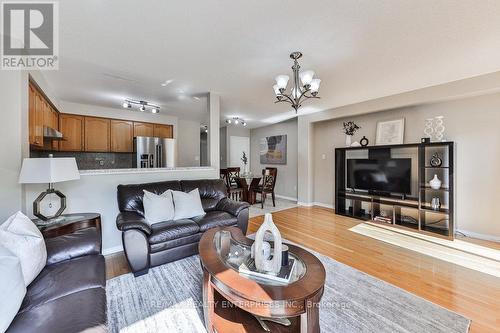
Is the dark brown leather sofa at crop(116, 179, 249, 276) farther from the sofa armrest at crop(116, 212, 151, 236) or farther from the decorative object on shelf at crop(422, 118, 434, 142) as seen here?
the decorative object on shelf at crop(422, 118, 434, 142)

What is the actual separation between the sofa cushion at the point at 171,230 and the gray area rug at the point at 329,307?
15.0 inches

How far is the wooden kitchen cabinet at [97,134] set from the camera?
4598 millimetres

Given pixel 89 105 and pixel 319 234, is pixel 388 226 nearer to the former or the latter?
pixel 319 234

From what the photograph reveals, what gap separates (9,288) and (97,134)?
457 cm

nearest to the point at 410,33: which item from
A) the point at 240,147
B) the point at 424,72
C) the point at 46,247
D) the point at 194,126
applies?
the point at 424,72

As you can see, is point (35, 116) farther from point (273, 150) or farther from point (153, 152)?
point (273, 150)

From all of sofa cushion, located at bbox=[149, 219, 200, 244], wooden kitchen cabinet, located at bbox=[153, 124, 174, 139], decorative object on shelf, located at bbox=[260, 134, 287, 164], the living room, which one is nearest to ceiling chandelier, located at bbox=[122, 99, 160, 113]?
the living room

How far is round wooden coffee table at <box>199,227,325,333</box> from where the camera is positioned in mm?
1107

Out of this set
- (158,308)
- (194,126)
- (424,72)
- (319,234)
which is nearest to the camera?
(158,308)

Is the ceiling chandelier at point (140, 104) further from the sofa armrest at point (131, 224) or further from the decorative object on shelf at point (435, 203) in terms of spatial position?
the decorative object on shelf at point (435, 203)

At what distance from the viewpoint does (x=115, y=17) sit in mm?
1773

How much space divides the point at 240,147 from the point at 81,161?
467cm

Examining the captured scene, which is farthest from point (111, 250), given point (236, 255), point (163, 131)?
point (163, 131)

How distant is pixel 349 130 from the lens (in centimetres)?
470
